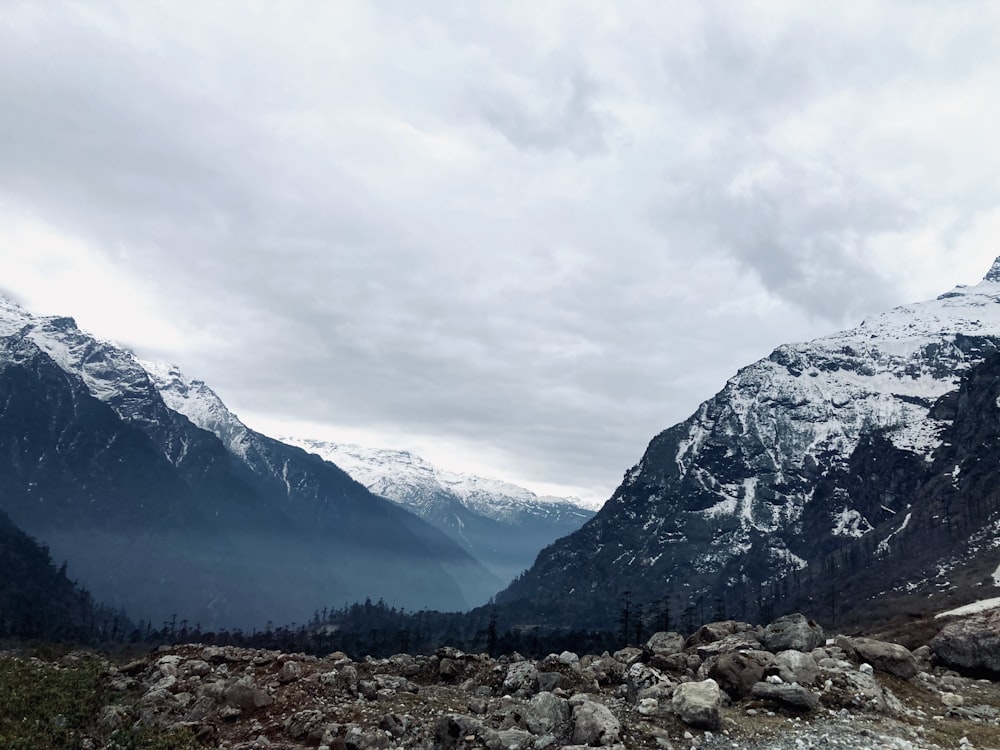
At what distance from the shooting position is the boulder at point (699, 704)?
915 inches

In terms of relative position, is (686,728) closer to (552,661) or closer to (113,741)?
(552,661)

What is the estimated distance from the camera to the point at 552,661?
38156mm

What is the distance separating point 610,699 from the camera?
96.7 ft

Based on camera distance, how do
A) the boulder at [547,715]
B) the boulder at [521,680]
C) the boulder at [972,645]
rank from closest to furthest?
the boulder at [547,715] < the boulder at [521,680] < the boulder at [972,645]

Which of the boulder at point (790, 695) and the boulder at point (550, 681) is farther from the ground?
the boulder at point (790, 695)

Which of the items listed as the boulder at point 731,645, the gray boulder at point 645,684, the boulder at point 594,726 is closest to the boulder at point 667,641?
the boulder at point 731,645

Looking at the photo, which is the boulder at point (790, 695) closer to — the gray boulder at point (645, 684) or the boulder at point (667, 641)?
the gray boulder at point (645, 684)

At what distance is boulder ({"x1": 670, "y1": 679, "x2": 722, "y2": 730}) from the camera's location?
2325 centimetres

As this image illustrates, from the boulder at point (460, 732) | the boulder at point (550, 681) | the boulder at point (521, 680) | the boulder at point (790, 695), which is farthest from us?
the boulder at point (521, 680)

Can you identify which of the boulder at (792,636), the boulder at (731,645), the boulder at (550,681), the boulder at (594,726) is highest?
the boulder at (792,636)

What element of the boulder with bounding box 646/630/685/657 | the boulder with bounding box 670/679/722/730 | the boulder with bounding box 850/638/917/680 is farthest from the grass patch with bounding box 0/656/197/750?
the boulder with bounding box 850/638/917/680

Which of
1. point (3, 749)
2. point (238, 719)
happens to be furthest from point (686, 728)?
point (3, 749)

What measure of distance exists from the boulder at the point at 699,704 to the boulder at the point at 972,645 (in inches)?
776

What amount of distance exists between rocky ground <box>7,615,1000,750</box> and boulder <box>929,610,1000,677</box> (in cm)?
8
